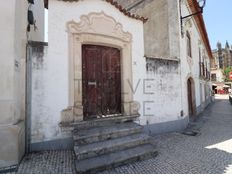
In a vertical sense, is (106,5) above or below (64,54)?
above

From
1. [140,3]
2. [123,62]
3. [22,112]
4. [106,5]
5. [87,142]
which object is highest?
[140,3]

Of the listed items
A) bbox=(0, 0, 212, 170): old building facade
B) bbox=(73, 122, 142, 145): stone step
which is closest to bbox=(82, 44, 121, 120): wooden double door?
bbox=(0, 0, 212, 170): old building facade

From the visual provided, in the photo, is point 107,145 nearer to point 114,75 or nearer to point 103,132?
point 103,132

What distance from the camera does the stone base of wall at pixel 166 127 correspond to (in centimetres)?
586

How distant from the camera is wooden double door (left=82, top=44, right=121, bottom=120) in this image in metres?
4.95

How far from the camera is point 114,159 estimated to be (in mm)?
3508

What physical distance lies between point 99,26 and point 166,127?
13.7 ft

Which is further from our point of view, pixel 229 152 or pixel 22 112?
pixel 229 152

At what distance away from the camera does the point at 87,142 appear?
151 inches

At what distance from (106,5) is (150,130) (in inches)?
167

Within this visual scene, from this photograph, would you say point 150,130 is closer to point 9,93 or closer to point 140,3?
point 9,93

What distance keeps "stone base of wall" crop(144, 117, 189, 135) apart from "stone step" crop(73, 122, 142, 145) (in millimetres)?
1244

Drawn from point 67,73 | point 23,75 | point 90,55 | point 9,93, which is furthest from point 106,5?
point 9,93

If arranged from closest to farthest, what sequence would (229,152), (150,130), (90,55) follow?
(229,152), (90,55), (150,130)
